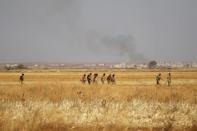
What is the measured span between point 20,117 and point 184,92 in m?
17.4

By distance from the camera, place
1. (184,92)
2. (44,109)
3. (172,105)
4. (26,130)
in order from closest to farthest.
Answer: (26,130) → (44,109) → (172,105) → (184,92)

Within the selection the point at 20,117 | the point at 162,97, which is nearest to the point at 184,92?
the point at 162,97

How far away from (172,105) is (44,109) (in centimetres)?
801

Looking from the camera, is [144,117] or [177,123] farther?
[144,117]

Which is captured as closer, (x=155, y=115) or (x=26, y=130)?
(x=26, y=130)

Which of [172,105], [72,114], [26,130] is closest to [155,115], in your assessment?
[172,105]

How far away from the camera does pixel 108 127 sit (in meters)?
19.3

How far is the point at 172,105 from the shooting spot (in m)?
24.1

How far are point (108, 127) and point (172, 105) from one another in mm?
6373

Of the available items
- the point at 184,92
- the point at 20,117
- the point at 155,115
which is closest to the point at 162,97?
the point at 184,92

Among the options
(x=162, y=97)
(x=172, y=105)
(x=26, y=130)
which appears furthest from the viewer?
(x=162, y=97)

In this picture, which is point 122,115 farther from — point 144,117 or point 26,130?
point 26,130

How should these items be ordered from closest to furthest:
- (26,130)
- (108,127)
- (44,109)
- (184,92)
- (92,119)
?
(26,130), (108,127), (92,119), (44,109), (184,92)

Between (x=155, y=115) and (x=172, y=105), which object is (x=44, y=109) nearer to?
(x=155, y=115)
